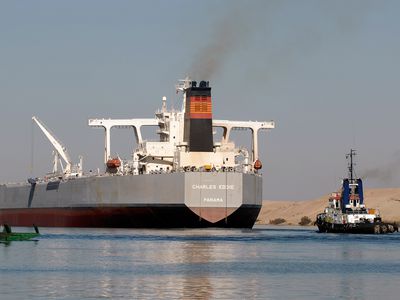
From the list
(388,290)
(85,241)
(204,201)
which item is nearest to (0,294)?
(388,290)

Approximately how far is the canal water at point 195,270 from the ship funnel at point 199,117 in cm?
2570

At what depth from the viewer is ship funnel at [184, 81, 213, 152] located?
99.3m

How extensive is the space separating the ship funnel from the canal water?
25.7m

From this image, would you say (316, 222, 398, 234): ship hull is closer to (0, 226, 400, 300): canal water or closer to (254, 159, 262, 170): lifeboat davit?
(254, 159, 262, 170): lifeboat davit

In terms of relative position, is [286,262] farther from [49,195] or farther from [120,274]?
[49,195]

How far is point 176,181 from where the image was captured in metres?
95.9

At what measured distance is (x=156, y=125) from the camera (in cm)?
10844

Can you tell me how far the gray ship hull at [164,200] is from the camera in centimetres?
9531

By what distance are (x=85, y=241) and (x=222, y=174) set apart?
2474cm

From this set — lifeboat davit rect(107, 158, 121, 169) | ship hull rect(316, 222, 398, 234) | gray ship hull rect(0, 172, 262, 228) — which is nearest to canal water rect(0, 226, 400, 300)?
Answer: gray ship hull rect(0, 172, 262, 228)

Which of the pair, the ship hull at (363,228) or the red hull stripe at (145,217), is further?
the ship hull at (363,228)

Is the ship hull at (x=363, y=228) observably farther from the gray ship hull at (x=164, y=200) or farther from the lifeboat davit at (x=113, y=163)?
the lifeboat davit at (x=113, y=163)

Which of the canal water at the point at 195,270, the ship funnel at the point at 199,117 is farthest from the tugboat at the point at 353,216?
the canal water at the point at 195,270

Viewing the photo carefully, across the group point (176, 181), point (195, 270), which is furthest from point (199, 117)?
point (195, 270)
